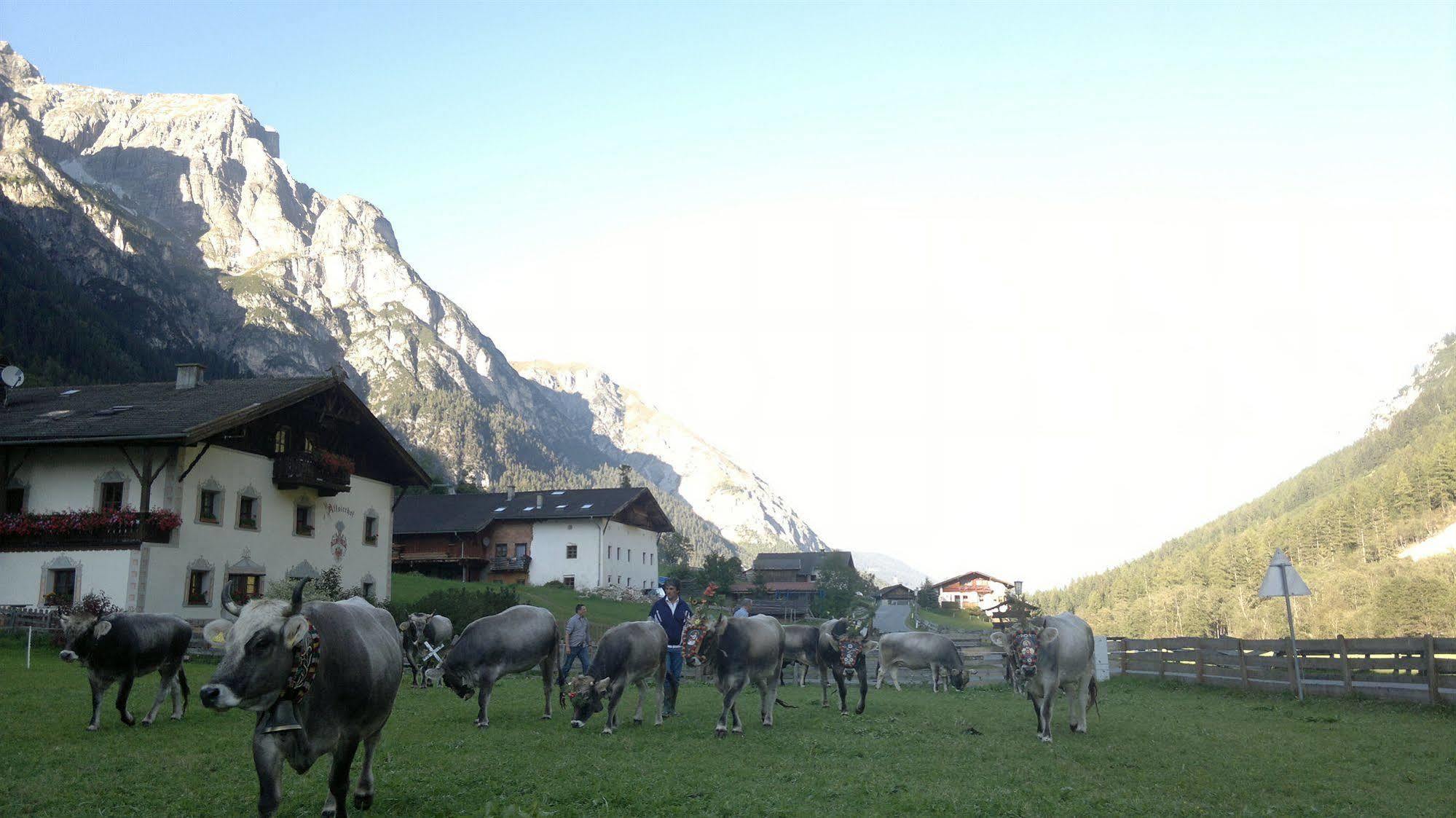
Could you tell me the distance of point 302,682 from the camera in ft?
23.0

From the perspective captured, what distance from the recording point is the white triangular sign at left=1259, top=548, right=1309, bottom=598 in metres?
22.7

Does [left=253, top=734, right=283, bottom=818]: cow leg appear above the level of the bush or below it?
above

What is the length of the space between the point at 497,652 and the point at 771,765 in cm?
Answer: 632

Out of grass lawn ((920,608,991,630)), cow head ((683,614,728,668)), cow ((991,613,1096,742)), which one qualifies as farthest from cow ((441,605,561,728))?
grass lawn ((920,608,991,630))

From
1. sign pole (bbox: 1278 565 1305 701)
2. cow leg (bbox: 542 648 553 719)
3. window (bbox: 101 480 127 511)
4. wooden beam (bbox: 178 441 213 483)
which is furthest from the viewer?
wooden beam (bbox: 178 441 213 483)

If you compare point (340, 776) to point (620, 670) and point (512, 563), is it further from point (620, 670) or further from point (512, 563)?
point (512, 563)

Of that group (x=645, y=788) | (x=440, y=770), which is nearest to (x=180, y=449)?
(x=440, y=770)

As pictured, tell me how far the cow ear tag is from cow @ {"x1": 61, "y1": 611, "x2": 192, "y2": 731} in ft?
30.5

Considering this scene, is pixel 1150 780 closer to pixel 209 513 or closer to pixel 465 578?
pixel 209 513

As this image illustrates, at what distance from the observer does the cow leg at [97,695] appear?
13.9 m

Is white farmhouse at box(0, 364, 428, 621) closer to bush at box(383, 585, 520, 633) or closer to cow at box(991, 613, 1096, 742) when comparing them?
bush at box(383, 585, 520, 633)

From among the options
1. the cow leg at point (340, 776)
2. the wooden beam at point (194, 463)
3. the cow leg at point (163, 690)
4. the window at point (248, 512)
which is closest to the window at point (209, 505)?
the window at point (248, 512)

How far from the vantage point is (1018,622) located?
1752cm

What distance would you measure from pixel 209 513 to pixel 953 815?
33138 millimetres
